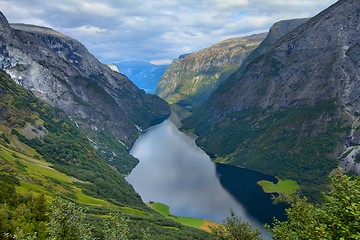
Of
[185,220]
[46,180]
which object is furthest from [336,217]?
[185,220]

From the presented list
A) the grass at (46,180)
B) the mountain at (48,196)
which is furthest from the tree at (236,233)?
the grass at (46,180)

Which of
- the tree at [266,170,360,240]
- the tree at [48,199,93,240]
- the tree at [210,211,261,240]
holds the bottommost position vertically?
the tree at [48,199,93,240]

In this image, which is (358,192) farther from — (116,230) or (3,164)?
(3,164)

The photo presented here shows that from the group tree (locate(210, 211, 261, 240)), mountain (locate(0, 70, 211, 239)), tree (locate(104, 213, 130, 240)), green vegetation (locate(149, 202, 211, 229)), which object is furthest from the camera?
green vegetation (locate(149, 202, 211, 229))

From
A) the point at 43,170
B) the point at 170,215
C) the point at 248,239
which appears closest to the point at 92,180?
the point at 43,170

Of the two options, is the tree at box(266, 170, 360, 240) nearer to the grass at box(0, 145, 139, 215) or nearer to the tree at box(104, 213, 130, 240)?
the tree at box(104, 213, 130, 240)

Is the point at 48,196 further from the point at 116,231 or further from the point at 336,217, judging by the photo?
the point at 336,217

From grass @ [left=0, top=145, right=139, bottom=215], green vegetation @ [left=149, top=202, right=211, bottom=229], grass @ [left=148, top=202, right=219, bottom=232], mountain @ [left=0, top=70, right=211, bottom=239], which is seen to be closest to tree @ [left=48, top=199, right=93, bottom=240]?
mountain @ [left=0, top=70, right=211, bottom=239]
